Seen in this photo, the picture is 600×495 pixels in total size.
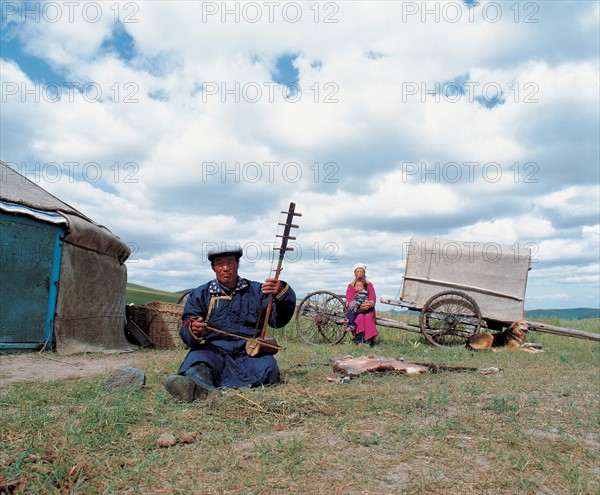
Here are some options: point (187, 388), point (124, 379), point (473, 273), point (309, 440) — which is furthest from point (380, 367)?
point (473, 273)

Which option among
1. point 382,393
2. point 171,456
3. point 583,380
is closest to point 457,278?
point 583,380

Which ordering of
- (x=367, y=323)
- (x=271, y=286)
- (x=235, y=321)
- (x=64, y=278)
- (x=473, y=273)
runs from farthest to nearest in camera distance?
(x=473, y=273) → (x=367, y=323) → (x=64, y=278) → (x=235, y=321) → (x=271, y=286)

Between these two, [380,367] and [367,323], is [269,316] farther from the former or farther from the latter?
[367,323]

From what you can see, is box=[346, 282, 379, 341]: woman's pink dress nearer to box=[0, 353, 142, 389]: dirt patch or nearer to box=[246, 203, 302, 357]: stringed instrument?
box=[0, 353, 142, 389]: dirt patch

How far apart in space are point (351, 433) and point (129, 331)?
24.1ft

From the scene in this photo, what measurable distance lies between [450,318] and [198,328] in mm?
6304

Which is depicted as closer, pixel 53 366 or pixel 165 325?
pixel 53 366

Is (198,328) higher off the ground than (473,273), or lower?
lower

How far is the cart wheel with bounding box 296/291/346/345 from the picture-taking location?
975cm

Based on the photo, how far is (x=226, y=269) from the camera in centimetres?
458

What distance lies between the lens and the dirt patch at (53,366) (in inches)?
214

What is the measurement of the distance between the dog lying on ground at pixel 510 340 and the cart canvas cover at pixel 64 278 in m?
6.06

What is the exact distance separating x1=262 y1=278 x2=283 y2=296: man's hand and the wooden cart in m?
5.22

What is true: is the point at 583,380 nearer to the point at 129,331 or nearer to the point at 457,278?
the point at 457,278
